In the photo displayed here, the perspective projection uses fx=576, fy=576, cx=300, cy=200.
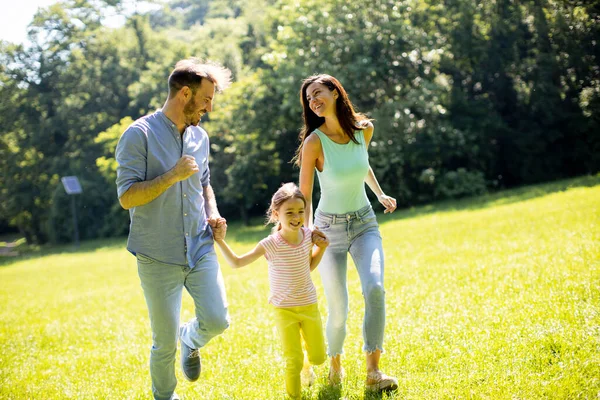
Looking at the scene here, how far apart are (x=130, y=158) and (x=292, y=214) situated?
1.28 m

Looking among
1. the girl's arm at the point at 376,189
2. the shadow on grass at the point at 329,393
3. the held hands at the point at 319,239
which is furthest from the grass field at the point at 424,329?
the girl's arm at the point at 376,189

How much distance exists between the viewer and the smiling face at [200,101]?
450cm

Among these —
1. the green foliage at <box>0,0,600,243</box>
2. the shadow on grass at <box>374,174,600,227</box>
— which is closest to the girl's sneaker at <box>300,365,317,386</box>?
the shadow on grass at <box>374,174,600,227</box>

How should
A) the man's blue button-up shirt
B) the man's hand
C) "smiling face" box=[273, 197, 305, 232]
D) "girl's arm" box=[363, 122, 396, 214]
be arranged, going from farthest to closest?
"girl's arm" box=[363, 122, 396, 214] < "smiling face" box=[273, 197, 305, 232] < the man's blue button-up shirt < the man's hand

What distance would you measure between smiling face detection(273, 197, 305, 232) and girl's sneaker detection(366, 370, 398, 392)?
1.38 meters

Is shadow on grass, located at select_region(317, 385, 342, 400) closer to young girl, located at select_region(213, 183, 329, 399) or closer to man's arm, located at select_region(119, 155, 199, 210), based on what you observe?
young girl, located at select_region(213, 183, 329, 399)

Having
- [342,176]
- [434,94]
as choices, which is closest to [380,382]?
[342,176]

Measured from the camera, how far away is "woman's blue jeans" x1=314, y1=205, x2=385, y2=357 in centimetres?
473

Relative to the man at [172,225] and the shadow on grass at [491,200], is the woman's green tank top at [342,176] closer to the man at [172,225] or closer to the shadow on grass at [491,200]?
the man at [172,225]

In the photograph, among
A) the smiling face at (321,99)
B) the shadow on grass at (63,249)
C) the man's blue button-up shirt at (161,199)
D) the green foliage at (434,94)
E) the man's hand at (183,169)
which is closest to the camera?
the man's hand at (183,169)

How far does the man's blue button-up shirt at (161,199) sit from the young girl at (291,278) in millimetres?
295

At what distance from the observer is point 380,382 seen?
468 cm

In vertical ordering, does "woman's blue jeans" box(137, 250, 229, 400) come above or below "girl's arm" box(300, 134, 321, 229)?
below

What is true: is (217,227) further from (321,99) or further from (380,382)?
(380,382)
